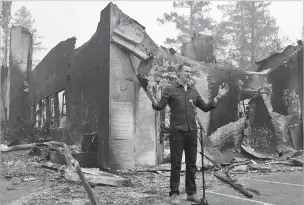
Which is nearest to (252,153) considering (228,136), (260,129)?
(228,136)

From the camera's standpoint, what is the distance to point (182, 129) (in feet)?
15.4

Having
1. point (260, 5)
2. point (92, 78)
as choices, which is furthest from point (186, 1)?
point (92, 78)

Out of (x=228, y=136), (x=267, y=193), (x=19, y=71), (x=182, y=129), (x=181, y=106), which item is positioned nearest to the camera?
(x=182, y=129)

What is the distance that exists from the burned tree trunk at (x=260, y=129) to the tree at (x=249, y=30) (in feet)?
63.6

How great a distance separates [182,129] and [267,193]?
85.8 inches

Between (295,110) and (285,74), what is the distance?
150 cm

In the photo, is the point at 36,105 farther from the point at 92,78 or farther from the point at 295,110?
the point at 295,110

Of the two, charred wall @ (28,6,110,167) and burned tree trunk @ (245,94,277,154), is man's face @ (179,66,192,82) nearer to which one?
charred wall @ (28,6,110,167)

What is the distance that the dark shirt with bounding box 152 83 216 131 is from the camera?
15.6 ft

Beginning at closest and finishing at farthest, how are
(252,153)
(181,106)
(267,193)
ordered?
(181,106)
(267,193)
(252,153)

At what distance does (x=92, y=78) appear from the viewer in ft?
30.5

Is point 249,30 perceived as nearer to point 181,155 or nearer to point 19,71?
point 19,71

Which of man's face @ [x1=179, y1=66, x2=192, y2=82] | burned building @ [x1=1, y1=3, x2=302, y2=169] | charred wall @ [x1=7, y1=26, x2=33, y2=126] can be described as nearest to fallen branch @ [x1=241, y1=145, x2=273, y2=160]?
burned building @ [x1=1, y1=3, x2=302, y2=169]

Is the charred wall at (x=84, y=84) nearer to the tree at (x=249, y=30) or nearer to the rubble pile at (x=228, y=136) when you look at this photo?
the rubble pile at (x=228, y=136)
